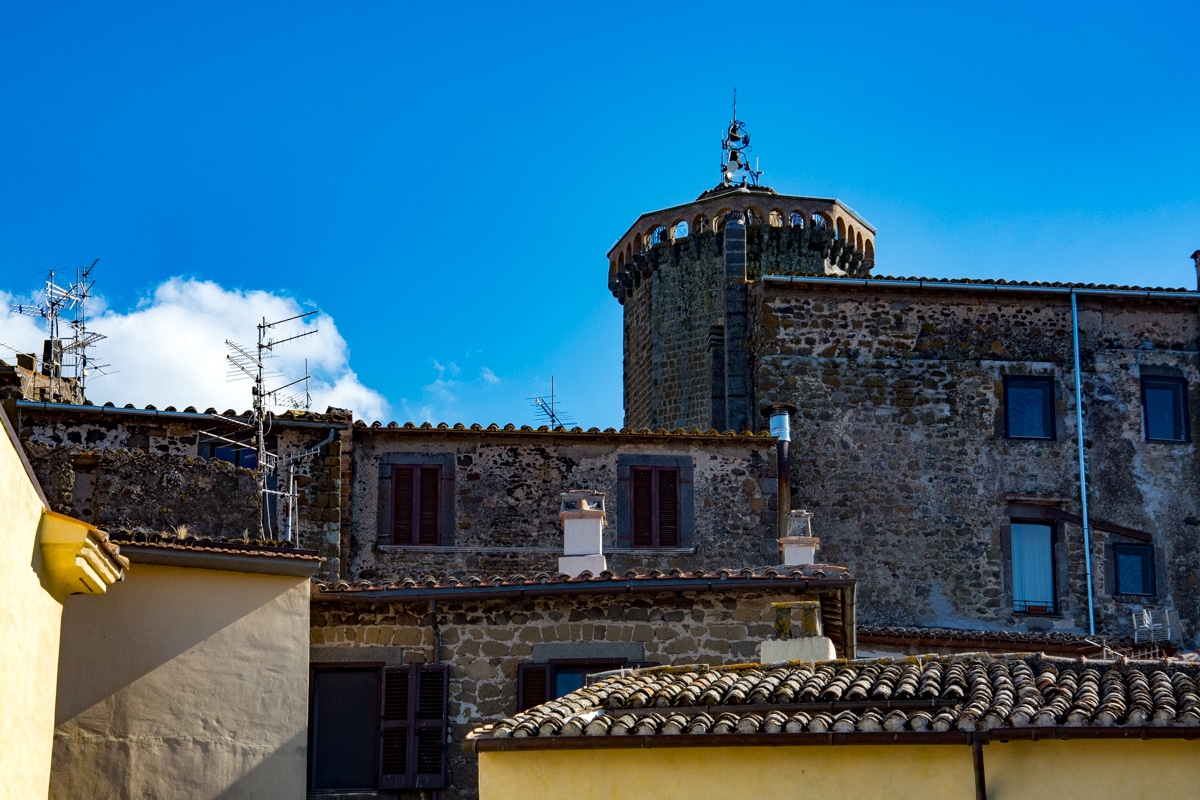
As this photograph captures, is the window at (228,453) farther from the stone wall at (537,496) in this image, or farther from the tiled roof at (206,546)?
the tiled roof at (206,546)

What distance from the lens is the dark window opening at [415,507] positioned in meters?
22.2

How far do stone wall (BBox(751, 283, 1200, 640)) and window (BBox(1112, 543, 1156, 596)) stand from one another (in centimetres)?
17

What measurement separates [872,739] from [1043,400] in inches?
650

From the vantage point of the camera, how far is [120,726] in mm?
15141

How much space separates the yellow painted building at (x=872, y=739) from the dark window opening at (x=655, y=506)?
9.05m

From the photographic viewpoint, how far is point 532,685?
16516 millimetres

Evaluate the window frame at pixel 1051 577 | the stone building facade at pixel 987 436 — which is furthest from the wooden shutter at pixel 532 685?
the window frame at pixel 1051 577

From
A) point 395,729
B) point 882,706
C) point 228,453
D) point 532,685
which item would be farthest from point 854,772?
point 228,453

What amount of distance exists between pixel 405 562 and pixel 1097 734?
1200cm

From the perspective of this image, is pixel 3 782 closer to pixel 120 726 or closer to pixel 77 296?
pixel 120 726

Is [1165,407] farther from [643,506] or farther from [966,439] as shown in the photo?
[643,506]

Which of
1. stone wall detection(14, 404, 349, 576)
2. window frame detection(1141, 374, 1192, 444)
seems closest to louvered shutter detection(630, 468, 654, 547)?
stone wall detection(14, 404, 349, 576)

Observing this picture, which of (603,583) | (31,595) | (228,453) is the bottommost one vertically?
(31,595)

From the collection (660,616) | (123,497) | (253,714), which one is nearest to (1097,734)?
(660,616)
